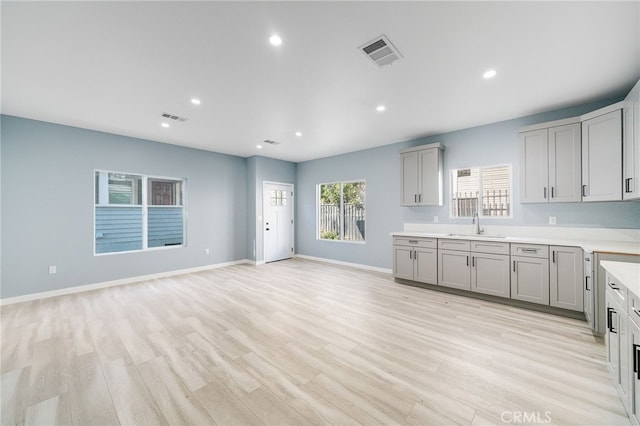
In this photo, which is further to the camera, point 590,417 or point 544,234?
point 544,234

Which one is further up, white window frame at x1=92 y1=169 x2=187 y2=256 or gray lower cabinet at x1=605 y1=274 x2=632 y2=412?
white window frame at x1=92 y1=169 x2=187 y2=256

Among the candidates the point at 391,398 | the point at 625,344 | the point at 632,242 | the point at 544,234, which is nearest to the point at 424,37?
the point at 625,344

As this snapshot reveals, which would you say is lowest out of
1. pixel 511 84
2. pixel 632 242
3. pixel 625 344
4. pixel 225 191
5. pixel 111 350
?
pixel 111 350

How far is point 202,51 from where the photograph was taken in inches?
92.4

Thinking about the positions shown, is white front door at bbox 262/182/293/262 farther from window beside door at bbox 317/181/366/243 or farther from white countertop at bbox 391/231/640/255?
white countertop at bbox 391/231/640/255

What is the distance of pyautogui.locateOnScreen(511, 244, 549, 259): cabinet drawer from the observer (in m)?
3.28

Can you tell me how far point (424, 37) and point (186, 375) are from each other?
351 centimetres

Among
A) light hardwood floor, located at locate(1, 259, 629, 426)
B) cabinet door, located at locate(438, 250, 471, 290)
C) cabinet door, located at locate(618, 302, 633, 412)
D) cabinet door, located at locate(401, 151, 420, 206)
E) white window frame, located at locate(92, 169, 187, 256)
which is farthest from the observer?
cabinet door, located at locate(401, 151, 420, 206)

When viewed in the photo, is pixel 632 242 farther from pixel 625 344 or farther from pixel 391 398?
pixel 391 398

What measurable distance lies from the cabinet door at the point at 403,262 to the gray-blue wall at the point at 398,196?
73 cm

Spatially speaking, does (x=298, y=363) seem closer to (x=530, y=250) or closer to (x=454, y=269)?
(x=454, y=269)

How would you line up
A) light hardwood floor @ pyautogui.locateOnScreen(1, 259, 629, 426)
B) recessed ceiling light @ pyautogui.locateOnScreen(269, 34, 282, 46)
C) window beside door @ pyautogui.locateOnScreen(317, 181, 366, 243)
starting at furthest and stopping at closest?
window beside door @ pyautogui.locateOnScreen(317, 181, 366, 243)
recessed ceiling light @ pyautogui.locateOnScreen(269, 34, 282, 46)
light hardwood floor @ pyautogui.locateOnScreen(1, 259, 629, 426)

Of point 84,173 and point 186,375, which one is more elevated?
point 84,173

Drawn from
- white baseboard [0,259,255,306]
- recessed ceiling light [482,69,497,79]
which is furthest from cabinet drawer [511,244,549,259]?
white baseboard [0,259,255,306]
